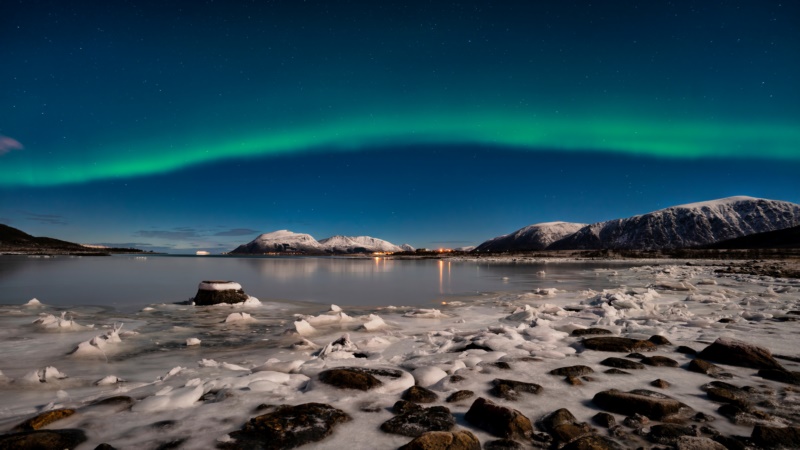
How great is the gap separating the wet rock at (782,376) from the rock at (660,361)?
3.42 ft

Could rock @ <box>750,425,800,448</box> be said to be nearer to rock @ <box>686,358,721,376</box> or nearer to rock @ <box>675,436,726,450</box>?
rock @ <box>675,436,726,450</box>

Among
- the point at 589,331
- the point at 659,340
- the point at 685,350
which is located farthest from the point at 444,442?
the point at 589,331

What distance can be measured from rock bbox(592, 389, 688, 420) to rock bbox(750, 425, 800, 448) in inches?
28.7

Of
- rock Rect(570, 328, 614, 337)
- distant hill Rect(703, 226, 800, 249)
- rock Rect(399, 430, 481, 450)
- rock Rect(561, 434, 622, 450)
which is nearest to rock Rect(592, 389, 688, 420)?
rock Rect(561, 434, 622, 450)

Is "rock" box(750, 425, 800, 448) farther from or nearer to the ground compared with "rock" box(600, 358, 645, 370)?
farther from the ground

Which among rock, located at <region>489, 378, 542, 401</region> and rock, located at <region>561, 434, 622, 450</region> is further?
rock, located at <region>489, 378, 542, 401</region>

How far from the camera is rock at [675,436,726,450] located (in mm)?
3293

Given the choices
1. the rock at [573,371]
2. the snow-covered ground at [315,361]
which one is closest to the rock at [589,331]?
the snow-covered ground at [315,361]

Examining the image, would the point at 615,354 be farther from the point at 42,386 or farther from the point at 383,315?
the point at 42,386

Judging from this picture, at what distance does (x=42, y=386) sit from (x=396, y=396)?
17.2 feet

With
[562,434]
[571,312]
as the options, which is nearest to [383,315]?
[571,312]

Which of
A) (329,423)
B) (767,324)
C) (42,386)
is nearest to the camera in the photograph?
(329,423)

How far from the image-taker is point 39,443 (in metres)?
3.41

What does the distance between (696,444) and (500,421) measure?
5.50ft
